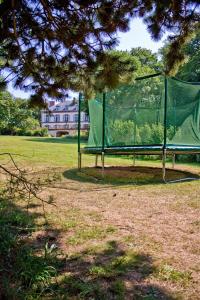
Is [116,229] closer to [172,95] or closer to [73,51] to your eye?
[73,51]

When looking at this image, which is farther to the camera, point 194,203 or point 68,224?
point 194,203

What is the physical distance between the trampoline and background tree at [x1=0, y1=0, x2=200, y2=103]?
239 cm

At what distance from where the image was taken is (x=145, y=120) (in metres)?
9.39

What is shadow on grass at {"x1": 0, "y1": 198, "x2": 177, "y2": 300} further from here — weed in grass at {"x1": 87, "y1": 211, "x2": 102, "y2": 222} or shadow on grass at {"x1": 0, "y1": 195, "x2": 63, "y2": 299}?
weed in grass at {"x1": 87, "y1": 211, "x2": 102, "y2": 222}

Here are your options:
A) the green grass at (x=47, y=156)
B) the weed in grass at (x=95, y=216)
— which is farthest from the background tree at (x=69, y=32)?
the weed in grass at (x=95, y=216)

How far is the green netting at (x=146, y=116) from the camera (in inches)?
329

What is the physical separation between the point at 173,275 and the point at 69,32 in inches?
137

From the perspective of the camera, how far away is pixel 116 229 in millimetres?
3889

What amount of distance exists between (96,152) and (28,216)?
169 inches

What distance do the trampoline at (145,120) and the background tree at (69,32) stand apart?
7.84 feet

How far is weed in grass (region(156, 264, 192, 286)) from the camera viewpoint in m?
2.68

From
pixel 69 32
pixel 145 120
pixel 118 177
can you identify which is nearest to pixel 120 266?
pixel 69 32

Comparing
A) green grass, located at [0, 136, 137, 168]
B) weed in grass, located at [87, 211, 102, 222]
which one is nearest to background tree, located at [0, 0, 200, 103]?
green grass, located at [0, 136, 137, 168]

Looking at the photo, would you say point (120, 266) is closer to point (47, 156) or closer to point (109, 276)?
point (109, 276)
